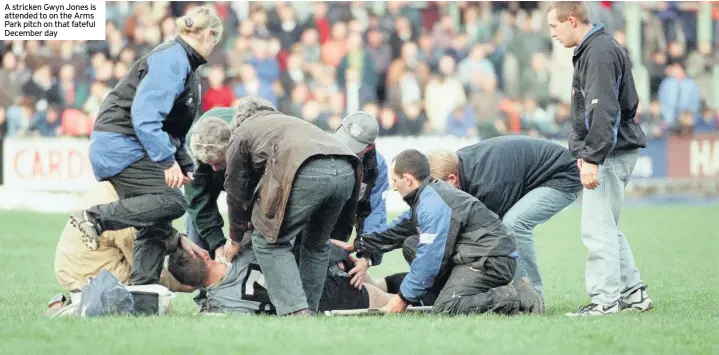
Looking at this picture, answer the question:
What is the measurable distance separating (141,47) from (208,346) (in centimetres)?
1428

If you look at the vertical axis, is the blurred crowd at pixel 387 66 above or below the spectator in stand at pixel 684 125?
above

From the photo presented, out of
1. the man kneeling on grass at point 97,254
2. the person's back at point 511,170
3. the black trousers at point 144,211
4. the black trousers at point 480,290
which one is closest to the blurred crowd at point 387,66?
the man kneeling on grass at point 97,254

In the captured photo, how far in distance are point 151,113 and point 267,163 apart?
1.01m

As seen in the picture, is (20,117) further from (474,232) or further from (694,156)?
(474,232)

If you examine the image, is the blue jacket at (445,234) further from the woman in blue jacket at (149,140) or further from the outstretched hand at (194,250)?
the woman in blue jacket at (149,140)

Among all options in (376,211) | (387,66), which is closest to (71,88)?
(387,66)

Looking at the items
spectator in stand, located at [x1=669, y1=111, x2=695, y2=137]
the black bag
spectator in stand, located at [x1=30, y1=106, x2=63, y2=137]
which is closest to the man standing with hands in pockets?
the black bag

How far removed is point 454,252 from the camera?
8.85 meters

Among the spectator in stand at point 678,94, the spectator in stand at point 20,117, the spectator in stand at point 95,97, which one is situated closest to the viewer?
the spectator in stand at point 20,117

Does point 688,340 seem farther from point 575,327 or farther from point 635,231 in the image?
point 635,231

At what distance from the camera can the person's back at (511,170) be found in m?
9.33

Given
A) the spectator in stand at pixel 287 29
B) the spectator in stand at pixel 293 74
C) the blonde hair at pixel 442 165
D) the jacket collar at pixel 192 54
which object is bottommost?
the blonde hair at pixel 442 165

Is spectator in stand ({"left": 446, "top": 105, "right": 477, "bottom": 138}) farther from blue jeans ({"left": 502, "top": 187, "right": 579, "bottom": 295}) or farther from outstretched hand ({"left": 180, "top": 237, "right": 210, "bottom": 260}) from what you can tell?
outstretched hand ({"left": 180, "top": 237, "right": 210, "bottom": 260})

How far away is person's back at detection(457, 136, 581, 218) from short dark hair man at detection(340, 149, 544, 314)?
0.52 meters
